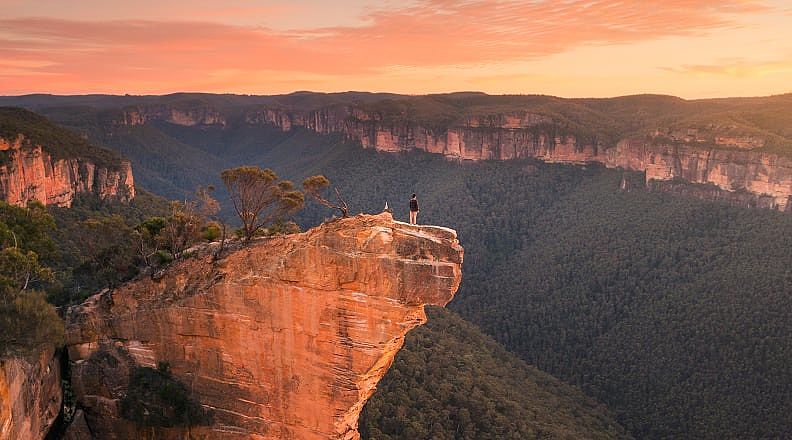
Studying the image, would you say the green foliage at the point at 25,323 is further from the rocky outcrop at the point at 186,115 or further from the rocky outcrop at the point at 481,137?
the rocky outcrop at the point at 186,115

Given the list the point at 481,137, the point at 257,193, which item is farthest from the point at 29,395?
the point at 481,137

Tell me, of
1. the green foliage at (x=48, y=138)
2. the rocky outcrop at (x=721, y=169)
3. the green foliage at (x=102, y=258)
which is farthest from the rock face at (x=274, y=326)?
the rocky outcrop at (x=721, y=169)

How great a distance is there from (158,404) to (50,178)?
34766 mm

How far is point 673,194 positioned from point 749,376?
33685 mm

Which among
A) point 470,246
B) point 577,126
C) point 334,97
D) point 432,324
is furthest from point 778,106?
point 334,97

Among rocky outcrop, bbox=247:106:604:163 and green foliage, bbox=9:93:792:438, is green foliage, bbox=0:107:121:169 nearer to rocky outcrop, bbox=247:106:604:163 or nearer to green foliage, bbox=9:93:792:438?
green foliage, bbox=9:93:792:438

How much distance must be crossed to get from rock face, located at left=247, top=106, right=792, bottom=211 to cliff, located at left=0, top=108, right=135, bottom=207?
188ft

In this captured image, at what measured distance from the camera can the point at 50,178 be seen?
153 ft

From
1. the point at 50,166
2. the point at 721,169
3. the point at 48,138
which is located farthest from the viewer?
the point at 721,169

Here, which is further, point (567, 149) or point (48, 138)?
point (567, 149)

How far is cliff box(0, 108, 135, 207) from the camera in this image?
42094mm

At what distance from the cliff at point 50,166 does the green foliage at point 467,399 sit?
27.4 metres

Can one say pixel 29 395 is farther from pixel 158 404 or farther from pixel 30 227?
pixel 30 227

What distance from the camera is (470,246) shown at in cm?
7756
